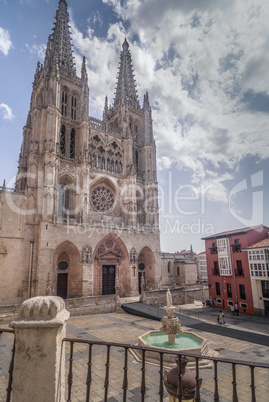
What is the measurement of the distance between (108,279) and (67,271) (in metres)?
5.16

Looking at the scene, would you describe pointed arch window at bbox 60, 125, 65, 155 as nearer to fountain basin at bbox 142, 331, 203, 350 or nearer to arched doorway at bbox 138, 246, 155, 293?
arched doorway at bbox 138, 246, 155, 293

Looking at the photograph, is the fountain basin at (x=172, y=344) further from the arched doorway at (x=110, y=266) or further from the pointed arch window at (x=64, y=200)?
the pointed arch window at (x=64, y=200)

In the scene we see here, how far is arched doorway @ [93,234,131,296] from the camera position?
27.9 m

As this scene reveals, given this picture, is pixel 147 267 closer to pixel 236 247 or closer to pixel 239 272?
pixel 239 272

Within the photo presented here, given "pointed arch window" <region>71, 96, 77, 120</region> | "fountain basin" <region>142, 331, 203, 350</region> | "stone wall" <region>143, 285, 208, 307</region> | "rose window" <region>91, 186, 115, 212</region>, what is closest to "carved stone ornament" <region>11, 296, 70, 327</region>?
"fountain basin" <region>142, 331, 203, 350</region>

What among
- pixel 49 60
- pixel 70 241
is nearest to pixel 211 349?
pixel 70 241

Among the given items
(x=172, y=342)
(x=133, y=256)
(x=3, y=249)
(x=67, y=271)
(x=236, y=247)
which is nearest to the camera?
(x=172, y=342)

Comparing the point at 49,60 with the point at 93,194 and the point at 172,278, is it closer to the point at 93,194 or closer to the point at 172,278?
the point at 93,194

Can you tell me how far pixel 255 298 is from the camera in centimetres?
2394

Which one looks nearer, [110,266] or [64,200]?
[64,200]

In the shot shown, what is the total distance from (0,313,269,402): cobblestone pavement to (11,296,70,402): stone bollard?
5064 millimetres

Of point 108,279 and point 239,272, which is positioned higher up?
point 239,272

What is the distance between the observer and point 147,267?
33000 mm

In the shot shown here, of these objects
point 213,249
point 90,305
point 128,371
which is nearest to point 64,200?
point 90,305
